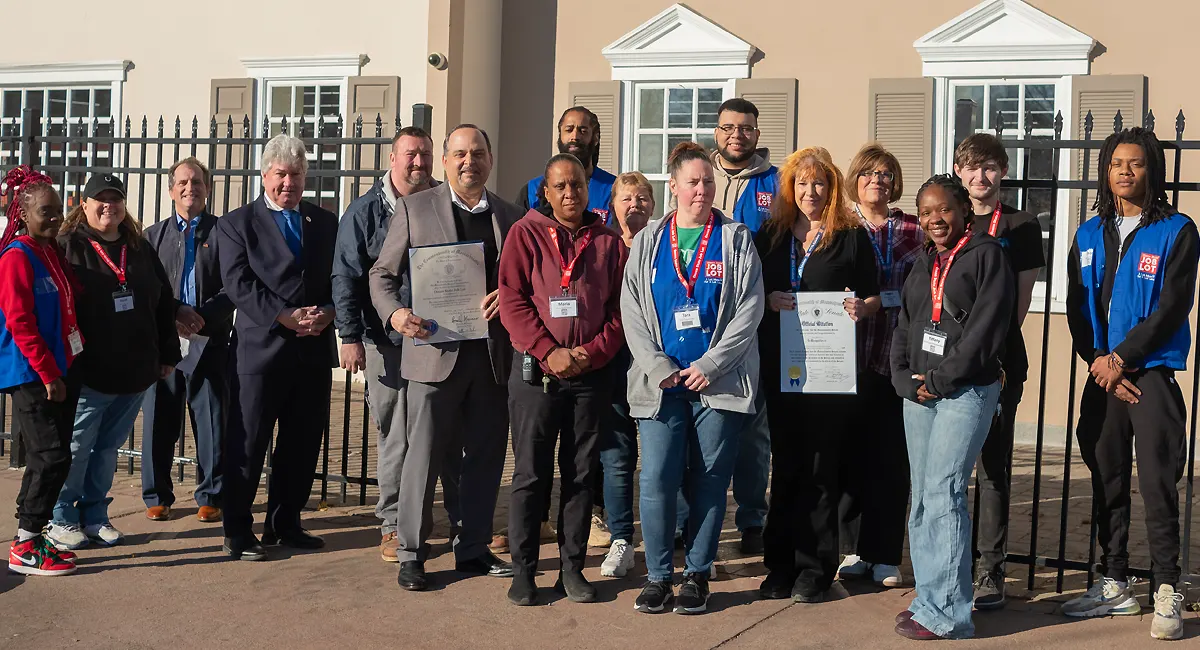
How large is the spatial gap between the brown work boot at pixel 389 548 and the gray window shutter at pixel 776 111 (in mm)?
6120

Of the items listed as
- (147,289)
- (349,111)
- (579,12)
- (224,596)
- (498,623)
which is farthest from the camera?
(349,111)

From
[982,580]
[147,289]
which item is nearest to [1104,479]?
[982,580]

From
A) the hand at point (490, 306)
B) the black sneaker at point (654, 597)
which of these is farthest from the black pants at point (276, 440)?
the black sneaker at point (654, 597)

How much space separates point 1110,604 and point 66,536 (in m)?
4.76

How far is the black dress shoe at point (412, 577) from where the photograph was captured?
5.64 meters

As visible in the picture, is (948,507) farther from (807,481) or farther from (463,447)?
(463,447)

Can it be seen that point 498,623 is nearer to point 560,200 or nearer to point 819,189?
point 560,200

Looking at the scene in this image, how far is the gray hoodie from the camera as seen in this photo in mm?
5207

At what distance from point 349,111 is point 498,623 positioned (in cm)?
919

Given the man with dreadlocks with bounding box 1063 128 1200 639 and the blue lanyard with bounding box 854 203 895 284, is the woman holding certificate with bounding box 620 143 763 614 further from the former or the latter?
the man with dreadlocks with bounding box 1063 128 1200 639

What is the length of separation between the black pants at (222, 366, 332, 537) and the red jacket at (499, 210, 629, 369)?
1.38 m

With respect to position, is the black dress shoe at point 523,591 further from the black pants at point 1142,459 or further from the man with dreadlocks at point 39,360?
the black pants at point 1142,459

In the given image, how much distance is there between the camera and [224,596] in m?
5.52

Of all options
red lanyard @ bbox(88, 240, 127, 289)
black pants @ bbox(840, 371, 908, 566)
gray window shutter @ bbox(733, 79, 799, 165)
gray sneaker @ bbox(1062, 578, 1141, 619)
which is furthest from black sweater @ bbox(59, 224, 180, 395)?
gray window shutter @ bbox(733, 79, 799, 165)
